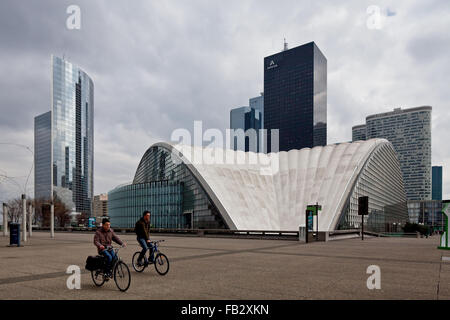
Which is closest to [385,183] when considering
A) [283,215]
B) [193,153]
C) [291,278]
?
[283,215]

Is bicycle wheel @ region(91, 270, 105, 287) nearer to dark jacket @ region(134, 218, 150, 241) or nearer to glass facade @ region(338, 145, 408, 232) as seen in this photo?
dark jacket @ region(134, 218, 150, 241)

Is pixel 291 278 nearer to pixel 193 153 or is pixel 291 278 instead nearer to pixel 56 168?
pixel 193 153

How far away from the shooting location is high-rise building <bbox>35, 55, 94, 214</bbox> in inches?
5910

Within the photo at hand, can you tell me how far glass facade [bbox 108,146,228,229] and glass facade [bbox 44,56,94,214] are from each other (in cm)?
8756

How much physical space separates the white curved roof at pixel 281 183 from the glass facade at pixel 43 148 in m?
112

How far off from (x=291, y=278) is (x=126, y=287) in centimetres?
469

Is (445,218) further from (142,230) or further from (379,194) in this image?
(379,194)

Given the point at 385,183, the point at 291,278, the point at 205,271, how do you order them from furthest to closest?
the point at 385,183 < the point at 205,271 < the point at 291,278

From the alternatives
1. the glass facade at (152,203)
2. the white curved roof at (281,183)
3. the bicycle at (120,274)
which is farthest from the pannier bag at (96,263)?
the glass facade at (152,203)

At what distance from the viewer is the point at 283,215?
47.6 meters

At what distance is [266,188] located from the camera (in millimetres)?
52438

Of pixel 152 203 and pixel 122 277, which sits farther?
pixel 152 203

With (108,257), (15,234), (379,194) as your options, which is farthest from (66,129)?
(108,257)

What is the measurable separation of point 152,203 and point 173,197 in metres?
7.16
